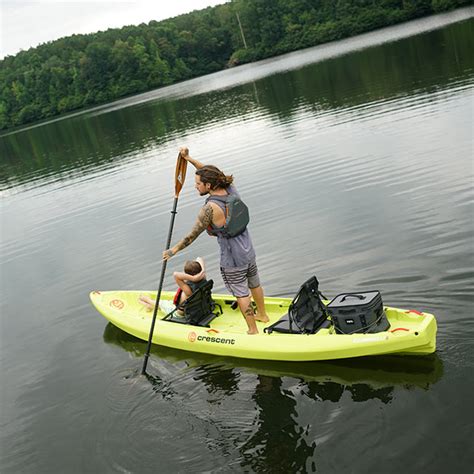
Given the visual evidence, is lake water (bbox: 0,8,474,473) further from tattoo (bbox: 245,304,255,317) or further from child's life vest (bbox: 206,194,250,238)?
child's life vest (bbox: 206,194,250,238)

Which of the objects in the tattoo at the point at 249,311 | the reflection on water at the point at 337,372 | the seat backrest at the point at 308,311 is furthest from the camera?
the tattoo at the point at 249,311

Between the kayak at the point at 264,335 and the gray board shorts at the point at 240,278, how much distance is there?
0.65 m

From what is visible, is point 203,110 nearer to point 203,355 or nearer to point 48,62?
point 203,355

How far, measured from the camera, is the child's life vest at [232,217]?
7605 millimetres

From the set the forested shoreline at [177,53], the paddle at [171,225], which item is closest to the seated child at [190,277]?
the paddle at [171,225]

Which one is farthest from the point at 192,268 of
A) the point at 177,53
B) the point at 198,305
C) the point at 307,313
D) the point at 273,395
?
the point at 177,53

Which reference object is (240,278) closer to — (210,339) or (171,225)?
(210,339)

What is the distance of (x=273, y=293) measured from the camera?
1000 centimetres

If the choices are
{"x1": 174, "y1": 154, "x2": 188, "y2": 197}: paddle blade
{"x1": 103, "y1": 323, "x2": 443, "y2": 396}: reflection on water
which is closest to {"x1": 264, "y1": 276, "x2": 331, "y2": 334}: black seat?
{"x1": 103, "y1": 323, "x2": 443, "y2": 396}: reflection on water

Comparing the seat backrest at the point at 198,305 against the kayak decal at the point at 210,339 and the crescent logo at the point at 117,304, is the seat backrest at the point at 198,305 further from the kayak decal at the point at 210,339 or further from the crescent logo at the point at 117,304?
the crescent logo at the point at 117,304

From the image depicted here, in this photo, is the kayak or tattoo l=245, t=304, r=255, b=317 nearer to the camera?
the kayak

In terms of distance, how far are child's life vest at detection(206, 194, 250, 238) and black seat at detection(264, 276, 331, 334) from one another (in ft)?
3.91

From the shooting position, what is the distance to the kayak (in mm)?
6781

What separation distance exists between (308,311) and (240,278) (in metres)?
1.07
